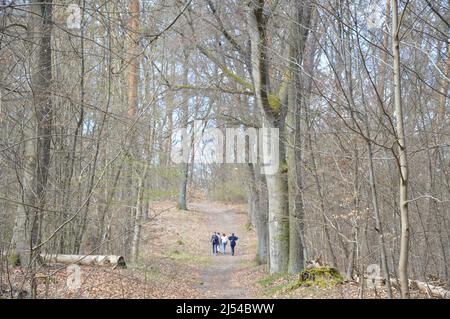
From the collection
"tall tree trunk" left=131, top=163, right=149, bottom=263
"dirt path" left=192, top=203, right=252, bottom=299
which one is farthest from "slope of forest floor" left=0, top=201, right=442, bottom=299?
"tall tree trunk" left=131, top=163, right=149, bottom=263

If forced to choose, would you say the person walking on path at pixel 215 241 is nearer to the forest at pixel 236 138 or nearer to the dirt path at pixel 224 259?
the dirt path at pixel 224 259

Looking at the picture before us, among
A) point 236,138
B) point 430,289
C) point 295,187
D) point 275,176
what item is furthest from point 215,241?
point 430,289

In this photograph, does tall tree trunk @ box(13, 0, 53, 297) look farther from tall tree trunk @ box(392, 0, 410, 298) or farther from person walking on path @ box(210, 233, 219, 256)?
person walking on path @ box(210, 233, 219, 256)

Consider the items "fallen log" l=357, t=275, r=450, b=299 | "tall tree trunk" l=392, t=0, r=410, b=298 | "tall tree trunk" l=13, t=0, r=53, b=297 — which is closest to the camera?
"tall tree trunk" l=392, t=0, r=410, b=298

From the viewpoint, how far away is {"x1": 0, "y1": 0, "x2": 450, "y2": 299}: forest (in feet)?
16.6

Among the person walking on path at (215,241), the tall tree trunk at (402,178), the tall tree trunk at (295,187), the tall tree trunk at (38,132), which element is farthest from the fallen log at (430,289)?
the person walking on path at (215,241)

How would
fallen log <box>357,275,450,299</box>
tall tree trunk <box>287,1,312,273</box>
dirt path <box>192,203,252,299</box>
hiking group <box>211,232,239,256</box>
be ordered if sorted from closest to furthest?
fallen log <box>357,275,450,299</box> < tall tree trunk <box>287,1,312,273</box> < dirt path <box>192,203,252,299</box> < hiking group <box>211,232,239,256</box>

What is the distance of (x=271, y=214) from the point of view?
42.4 feet

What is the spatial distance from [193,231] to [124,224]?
16160 mm

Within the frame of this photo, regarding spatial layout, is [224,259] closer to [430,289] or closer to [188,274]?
[188,274]

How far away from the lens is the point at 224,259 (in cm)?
2234

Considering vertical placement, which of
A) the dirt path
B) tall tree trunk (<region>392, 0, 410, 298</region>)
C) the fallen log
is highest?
tall tree trunk (<region>392, 0, 410, 298</region>)

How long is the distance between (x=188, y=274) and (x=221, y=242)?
7278 millimetres

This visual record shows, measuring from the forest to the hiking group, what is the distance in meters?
1.21
